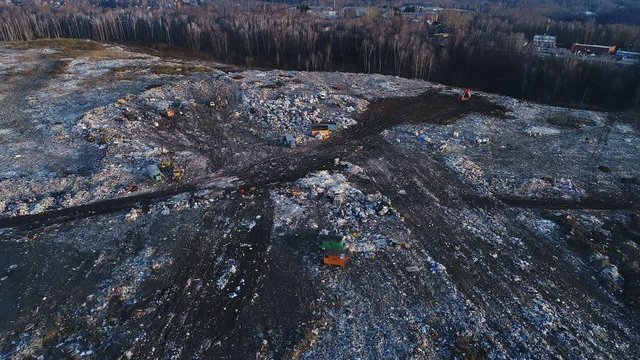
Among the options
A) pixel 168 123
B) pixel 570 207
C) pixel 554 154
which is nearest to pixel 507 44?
pixel 554 154

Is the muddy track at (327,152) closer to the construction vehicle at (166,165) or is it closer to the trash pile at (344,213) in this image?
the trash pile at (344,213)

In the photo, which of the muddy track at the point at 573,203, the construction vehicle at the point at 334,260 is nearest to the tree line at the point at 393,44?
the muddy track at the point at 573,203

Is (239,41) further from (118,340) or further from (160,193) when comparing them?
(118,340)

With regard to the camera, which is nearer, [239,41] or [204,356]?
[204,356]

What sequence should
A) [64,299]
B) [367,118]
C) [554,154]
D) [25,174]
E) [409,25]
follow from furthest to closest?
[409,25] < [367,118] < [554,154] < [25,174] < [64,299]

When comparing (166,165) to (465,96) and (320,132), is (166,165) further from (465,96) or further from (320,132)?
(465,96)

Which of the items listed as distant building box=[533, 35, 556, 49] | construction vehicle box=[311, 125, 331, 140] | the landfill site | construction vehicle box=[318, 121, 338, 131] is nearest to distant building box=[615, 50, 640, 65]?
distant building box=[533, 35, 556, 49]

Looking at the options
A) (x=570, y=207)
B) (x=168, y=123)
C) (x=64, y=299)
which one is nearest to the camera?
(x=64, y=299)
